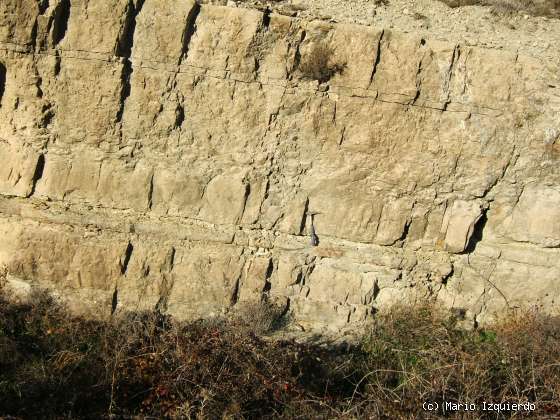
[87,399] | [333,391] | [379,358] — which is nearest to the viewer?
[87,399]

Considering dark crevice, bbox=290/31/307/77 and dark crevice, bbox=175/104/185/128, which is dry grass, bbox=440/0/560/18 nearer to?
dark crevice, bbox=290/31/307/77

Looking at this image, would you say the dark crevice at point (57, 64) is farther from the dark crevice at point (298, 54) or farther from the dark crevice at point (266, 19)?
the dark crevice at point (298, 54)

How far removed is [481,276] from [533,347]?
90cm

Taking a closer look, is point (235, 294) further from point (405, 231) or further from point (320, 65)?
point (320, 65)

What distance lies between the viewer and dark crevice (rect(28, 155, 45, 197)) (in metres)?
5.87

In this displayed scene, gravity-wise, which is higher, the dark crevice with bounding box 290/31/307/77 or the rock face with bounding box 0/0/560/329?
the dark crevice with bounding box 290/31/307/77

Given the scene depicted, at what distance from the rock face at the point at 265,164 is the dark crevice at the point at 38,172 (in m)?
0.02

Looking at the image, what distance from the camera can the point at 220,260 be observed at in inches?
236

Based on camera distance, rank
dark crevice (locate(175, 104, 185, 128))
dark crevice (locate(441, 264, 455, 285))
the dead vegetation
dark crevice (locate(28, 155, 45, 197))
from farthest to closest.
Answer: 1. dark crevice (locate(441, 264, 455, 285))
2. dark crevice (locate(28, 155, 45, 197))
3. dark crevice (locate(175, 104, 185, 128))
4. the dead vegetation

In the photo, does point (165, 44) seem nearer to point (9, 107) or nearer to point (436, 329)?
point (9, 107)

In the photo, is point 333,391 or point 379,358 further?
point 379,358

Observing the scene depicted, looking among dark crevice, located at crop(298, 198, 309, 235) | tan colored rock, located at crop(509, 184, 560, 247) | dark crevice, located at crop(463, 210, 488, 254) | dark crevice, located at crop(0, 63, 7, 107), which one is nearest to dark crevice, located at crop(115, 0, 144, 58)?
dark crevice, located at crop(0, 63, 7, 107)

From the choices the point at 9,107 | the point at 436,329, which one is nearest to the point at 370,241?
the point at 436,329

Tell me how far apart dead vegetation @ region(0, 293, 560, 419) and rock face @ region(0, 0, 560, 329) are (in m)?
0.36
